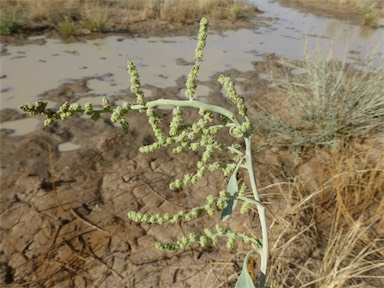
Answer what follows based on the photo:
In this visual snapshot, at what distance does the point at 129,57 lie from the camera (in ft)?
19.1

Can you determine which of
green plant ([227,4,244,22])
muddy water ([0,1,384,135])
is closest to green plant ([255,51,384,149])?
muddy water ([0,1,384,135])

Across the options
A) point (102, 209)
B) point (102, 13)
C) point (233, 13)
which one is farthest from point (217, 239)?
point (233, 13)

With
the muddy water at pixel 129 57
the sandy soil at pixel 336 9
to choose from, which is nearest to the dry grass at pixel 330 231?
the muddy water at pixel 129 57

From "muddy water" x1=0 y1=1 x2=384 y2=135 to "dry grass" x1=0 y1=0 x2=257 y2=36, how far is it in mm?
700

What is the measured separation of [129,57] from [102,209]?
12.6ft

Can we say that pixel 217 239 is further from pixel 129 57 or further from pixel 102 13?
pixel 102 13

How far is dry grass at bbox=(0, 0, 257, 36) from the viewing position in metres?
6.88

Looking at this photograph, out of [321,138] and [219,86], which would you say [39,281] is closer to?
[321,138]

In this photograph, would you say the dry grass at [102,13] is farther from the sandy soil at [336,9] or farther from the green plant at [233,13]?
the sandy soil at [336,9]

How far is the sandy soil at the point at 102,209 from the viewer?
6.69 feet

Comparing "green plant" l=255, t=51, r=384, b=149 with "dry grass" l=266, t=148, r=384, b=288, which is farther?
"green plant" l=255, t=51, r=384, b=149

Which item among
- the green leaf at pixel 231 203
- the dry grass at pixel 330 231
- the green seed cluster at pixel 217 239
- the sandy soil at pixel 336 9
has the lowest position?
the sandy soil at pixel 336 9

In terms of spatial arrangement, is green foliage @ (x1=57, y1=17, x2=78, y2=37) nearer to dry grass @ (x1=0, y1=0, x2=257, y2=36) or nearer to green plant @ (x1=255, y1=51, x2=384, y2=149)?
dry grass @ (x1=0, y1=0, x2=257, y2=36)

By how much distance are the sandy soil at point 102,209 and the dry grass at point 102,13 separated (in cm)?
384
